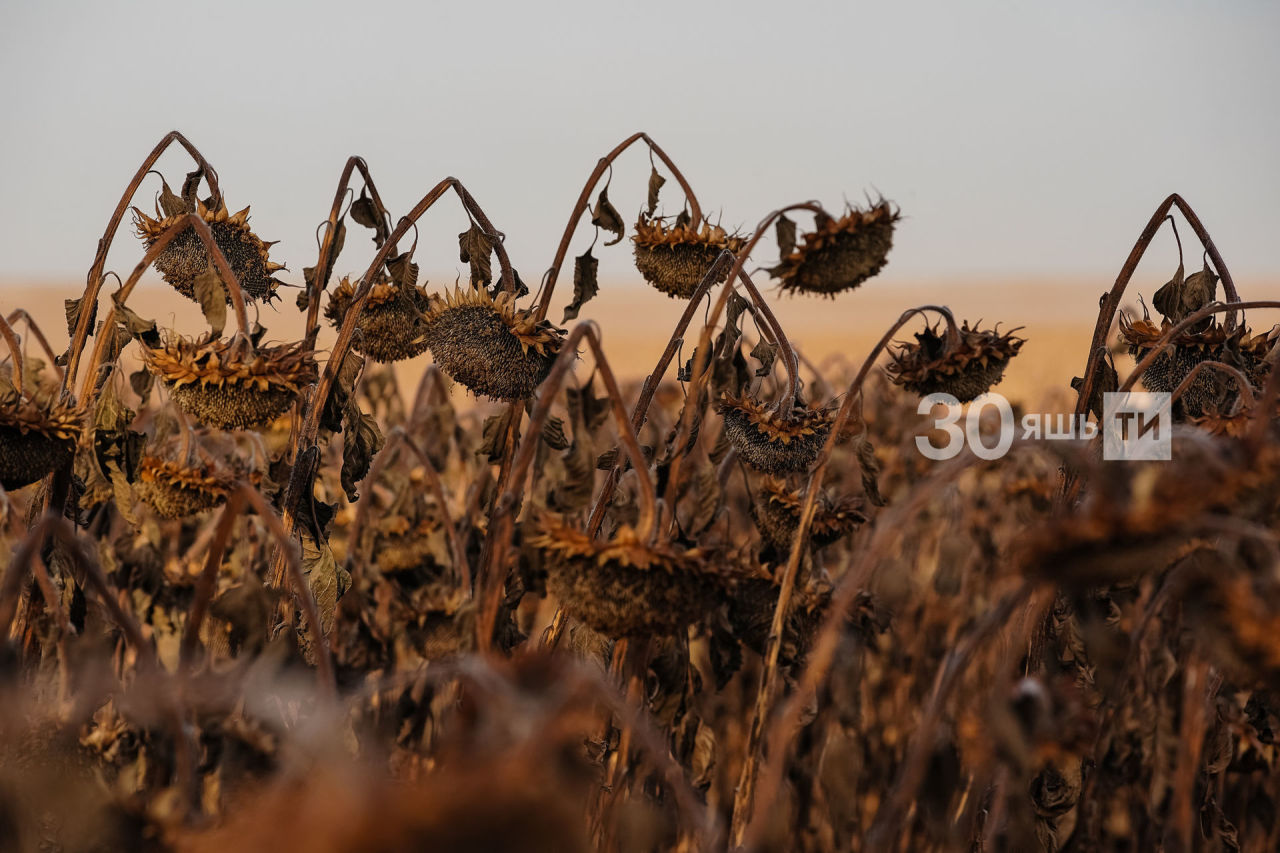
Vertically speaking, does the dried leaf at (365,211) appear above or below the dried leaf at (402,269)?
above

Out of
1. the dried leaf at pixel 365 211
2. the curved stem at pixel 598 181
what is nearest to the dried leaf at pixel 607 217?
the curved stem at pixel 598 181

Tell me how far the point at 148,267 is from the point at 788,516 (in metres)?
1.56

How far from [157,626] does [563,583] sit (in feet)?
8.61

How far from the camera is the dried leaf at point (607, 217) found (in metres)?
2.75

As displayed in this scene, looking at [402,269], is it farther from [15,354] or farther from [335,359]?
[15,354]

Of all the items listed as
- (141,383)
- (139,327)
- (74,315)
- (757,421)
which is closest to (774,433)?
(757,421)

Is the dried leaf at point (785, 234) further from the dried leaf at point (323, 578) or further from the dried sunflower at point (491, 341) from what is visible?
the dried leaf at point (323, 578)

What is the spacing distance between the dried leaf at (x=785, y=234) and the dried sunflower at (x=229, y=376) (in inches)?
38.6

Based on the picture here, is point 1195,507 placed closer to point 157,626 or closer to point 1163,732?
point 1163,732

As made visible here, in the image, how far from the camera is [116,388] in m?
2.71

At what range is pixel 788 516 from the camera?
2635 mm

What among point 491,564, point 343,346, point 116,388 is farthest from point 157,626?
point 491,564

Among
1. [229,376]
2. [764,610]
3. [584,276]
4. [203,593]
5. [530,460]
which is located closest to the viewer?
[203,593]

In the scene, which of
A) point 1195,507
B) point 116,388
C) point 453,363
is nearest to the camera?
point 1195,507
